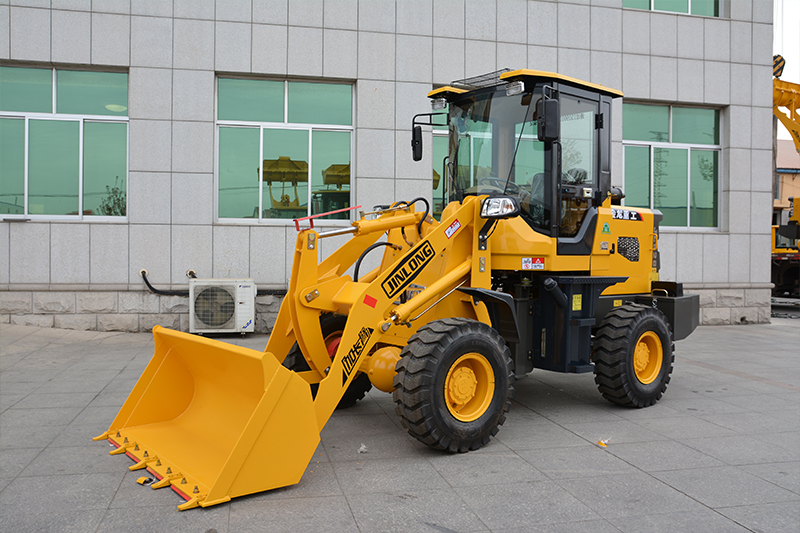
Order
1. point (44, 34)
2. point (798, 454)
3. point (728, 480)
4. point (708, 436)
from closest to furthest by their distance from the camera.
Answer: point (728, 480) < point (798, 454) < point (708, 436) < point (44, 34)

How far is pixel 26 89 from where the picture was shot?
419 inches

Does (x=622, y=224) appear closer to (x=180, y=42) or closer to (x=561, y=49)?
(x=561, y=49)

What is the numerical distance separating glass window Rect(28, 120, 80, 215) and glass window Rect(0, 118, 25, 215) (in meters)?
0.13

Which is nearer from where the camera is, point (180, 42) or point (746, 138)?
point (180, 42)

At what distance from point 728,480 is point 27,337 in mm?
9632

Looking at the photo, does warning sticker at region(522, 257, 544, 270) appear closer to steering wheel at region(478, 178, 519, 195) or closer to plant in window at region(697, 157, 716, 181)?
steering wheel at region(478, 178, 519, 195)

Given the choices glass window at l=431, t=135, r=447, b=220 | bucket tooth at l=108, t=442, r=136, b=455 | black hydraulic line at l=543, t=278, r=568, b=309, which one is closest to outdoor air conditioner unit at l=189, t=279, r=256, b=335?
glass window at l=431, t=135, r=447, b=220

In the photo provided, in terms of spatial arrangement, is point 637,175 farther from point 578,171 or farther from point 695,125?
point 578,171

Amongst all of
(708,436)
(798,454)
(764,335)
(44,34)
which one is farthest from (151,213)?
(764,335)

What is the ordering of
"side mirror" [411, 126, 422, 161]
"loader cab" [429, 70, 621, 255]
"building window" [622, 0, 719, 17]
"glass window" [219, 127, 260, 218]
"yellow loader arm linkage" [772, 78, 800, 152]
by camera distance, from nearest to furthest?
"loader cab" [429, 70, 621, 255] < "side mirror" [411, 126, 422, 161] < "glass window" [219, 127, 260, 218] < "building window" [622, 0, 719, 17] < "yellow loader arm linkage" [772, 78, 800, 152]

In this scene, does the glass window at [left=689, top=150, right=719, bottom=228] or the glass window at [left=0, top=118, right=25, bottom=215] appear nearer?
the glass window at [left=0, top=118, right=25, bottom=215]

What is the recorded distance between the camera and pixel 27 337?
9625 millimetres

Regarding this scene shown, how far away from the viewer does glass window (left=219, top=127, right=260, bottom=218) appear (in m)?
11.2

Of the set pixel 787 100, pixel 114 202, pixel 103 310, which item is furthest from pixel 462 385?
pixel 787 100
